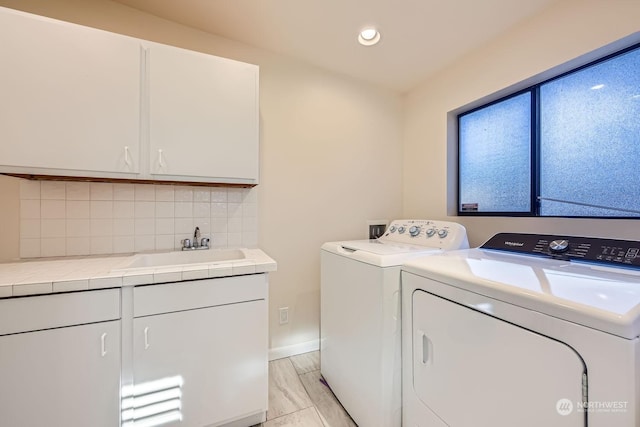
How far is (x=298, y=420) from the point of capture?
1.42 m

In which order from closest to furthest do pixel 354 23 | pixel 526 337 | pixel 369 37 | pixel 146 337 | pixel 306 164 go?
pixel 526 337, pixel 146 337, pixel 354 23, pixel 369 37, pixel 306 164

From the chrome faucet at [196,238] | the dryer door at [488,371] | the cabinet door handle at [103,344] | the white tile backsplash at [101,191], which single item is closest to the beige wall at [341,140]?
the white tile backsplash at [101,191]

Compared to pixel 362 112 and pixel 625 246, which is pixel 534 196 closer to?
pixel 625 246

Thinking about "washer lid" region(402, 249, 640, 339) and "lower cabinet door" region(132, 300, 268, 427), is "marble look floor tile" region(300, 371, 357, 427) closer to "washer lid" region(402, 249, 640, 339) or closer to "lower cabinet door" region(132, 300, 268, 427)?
"lower cabinet door" region(132, 300, 268, 427)

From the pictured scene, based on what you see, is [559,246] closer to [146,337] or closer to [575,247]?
[575,247]

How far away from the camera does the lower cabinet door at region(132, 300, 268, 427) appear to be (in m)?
1.13

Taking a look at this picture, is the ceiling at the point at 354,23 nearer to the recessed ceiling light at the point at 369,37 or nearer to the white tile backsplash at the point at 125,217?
the recessed ceiling light at the point at 369,37

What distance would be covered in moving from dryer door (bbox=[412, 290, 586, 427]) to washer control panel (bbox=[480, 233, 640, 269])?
0.63 m

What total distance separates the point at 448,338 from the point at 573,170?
4.25 ft

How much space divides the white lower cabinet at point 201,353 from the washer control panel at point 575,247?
1.38 metres

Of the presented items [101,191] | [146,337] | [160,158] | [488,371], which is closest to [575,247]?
[488,371]

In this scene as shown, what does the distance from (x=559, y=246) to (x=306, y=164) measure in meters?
1.62

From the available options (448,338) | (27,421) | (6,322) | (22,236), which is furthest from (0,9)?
(448,338)

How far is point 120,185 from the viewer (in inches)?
61.6
